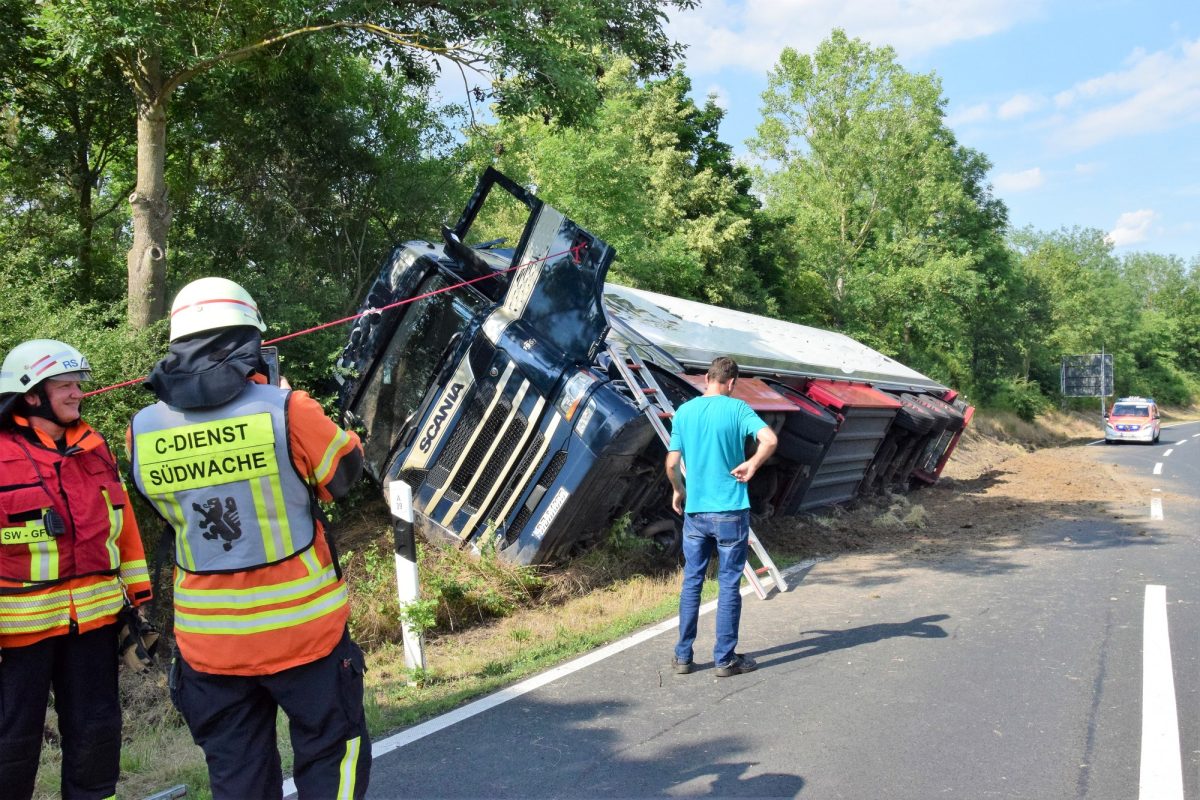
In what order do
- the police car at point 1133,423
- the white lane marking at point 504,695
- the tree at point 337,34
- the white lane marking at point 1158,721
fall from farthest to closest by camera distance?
1. the police car at point 1133,423
2. the tree at point 337,34
3. the white lane marking at point 504,695
4. the white lane marking at point 1158,721

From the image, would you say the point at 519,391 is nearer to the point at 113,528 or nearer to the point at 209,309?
the point at 113,528

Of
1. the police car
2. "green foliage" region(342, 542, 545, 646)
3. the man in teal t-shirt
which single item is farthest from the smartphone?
the police car

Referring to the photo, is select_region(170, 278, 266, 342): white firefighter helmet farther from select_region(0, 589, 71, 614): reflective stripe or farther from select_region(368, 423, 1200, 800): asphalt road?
select_region(368, 423, 1200, 800): asphalt road

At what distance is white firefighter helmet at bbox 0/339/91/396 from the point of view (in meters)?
2.90

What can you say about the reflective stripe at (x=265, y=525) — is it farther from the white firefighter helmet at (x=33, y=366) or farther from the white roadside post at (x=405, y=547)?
the white roadside post at (x=405, y=547)

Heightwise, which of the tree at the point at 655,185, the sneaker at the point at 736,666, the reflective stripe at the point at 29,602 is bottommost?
the sneaker at the point at 736,666

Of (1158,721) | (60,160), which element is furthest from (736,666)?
(60,160)

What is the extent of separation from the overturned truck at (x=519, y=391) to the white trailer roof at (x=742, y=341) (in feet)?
0.45

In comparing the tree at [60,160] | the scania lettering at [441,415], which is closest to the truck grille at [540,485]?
the scania lettering at [441,415]

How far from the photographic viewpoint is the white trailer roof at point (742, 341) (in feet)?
26.1

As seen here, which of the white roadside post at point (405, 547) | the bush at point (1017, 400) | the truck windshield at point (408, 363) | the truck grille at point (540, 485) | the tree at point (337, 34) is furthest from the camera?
the bush at point (1017, 400)

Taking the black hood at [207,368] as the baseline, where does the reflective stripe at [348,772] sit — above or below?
below

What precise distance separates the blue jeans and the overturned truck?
146 cm

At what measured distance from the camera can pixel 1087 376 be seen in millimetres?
39594
